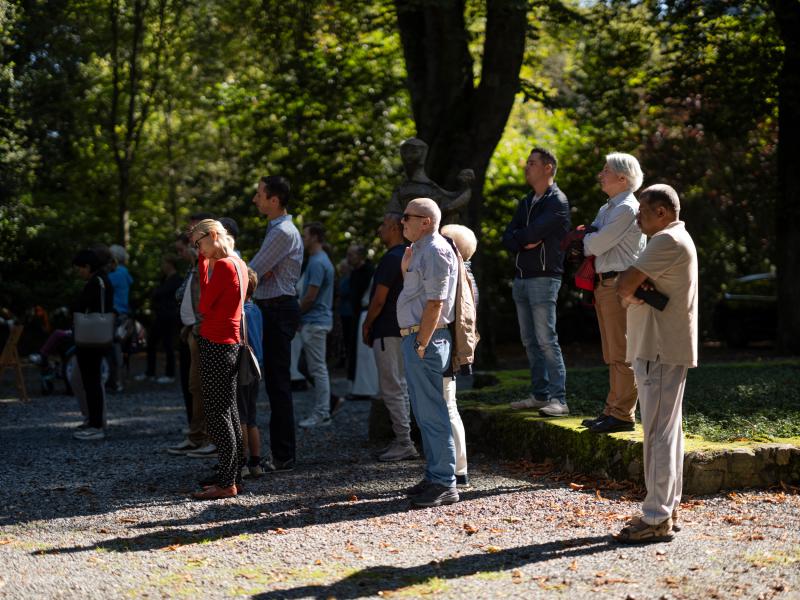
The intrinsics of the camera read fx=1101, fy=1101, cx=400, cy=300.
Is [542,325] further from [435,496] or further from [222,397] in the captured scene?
[222,397]

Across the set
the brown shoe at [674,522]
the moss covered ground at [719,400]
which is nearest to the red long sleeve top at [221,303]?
the moss covered ground at [719,400]

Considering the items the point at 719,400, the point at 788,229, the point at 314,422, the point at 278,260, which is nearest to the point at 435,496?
the point at 278,260

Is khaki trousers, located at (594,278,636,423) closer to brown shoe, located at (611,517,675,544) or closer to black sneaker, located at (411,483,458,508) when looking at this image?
black sneaker, located at (411,483,458,508)

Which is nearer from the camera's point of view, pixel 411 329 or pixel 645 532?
pixel 645 532

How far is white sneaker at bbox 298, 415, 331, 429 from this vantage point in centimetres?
1199

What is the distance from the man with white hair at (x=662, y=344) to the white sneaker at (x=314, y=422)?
6179 mm

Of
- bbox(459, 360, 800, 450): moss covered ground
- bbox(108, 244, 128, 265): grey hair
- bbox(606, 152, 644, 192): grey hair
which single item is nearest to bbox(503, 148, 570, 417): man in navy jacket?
Answer: bbox(459, 360, 800, 450): moss covered ground

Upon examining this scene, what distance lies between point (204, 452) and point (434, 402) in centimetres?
342

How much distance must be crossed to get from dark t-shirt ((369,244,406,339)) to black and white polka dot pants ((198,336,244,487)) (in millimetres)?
1491

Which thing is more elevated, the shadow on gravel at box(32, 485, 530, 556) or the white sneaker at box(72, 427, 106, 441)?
the white sneaker at box(72, 427, 106, 441)

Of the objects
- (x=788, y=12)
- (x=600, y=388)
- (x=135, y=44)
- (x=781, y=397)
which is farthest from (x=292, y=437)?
(x=135, y=44)

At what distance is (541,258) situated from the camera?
9.00 m

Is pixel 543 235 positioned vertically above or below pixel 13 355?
above

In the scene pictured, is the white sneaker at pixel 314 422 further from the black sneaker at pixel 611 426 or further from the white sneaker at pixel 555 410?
the black sneaker at pixel 611 426
